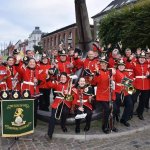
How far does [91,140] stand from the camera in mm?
6457

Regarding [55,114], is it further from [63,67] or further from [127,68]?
[127,68]

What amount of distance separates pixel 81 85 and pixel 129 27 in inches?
519

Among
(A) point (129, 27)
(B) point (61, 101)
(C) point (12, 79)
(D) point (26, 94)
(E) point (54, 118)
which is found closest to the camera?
(D) point (26, 94)

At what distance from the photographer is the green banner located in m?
6.06

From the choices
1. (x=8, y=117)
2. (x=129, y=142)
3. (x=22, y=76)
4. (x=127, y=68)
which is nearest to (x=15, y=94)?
(x=8, y=117)

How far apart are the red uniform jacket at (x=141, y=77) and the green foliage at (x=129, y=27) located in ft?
32.6

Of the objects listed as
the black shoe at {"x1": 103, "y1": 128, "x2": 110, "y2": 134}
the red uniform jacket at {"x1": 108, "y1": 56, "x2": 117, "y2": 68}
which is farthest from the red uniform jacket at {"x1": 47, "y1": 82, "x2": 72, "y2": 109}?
the red uniform jacket at {"x1": 108, "y1": 56, "x2": 117, "y2": 68}

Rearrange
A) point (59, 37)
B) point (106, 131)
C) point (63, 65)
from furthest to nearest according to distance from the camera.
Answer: point (59, 37), point (63, 65), point (106, 131)

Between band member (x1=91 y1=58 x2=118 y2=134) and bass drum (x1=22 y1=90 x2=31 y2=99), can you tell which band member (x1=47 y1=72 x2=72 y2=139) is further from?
band member (x1=91 y1=58 x2=118 y2=134)

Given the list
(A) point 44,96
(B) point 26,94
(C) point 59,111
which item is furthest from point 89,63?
(B) point 26,94

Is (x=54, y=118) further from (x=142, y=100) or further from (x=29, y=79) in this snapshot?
(x=142, y=100)

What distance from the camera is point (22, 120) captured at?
618cm

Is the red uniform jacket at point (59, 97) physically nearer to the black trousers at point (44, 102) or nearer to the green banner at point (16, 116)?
the green banner at point (16, 116)

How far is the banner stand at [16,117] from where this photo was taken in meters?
6.06
